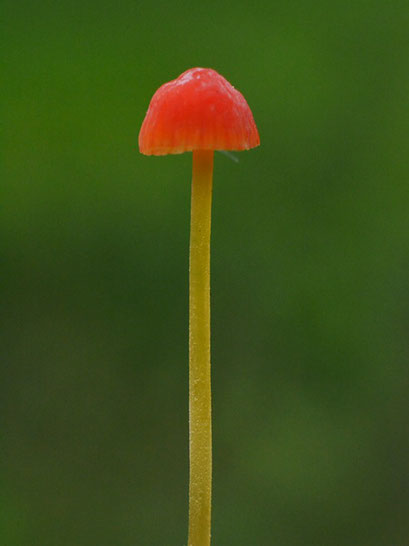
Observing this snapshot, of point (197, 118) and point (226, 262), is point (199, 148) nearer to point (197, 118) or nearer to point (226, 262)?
point (197, 118)

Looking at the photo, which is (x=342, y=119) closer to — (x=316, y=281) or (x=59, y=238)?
(x=316, y=281)

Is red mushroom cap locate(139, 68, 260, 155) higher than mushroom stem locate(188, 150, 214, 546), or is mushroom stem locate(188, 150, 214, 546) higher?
red mushroom cap locate(139, 68, 260, 155)

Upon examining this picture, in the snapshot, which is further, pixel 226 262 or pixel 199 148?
pixel 226 262

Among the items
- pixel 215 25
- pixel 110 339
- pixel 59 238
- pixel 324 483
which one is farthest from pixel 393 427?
pixel 215 25

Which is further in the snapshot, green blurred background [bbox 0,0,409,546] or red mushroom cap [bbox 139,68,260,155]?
green blurred background [bbox 0,0,409,546]

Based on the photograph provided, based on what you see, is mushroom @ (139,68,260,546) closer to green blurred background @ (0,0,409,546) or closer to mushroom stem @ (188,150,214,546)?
mushroom stem @ (188,150,214,546)

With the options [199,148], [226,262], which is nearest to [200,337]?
[199,148]

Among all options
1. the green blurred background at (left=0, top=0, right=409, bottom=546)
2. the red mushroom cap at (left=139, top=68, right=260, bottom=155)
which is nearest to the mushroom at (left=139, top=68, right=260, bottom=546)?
the red mushroom cap at (left=139, top=68, right=260, bottom=155)
